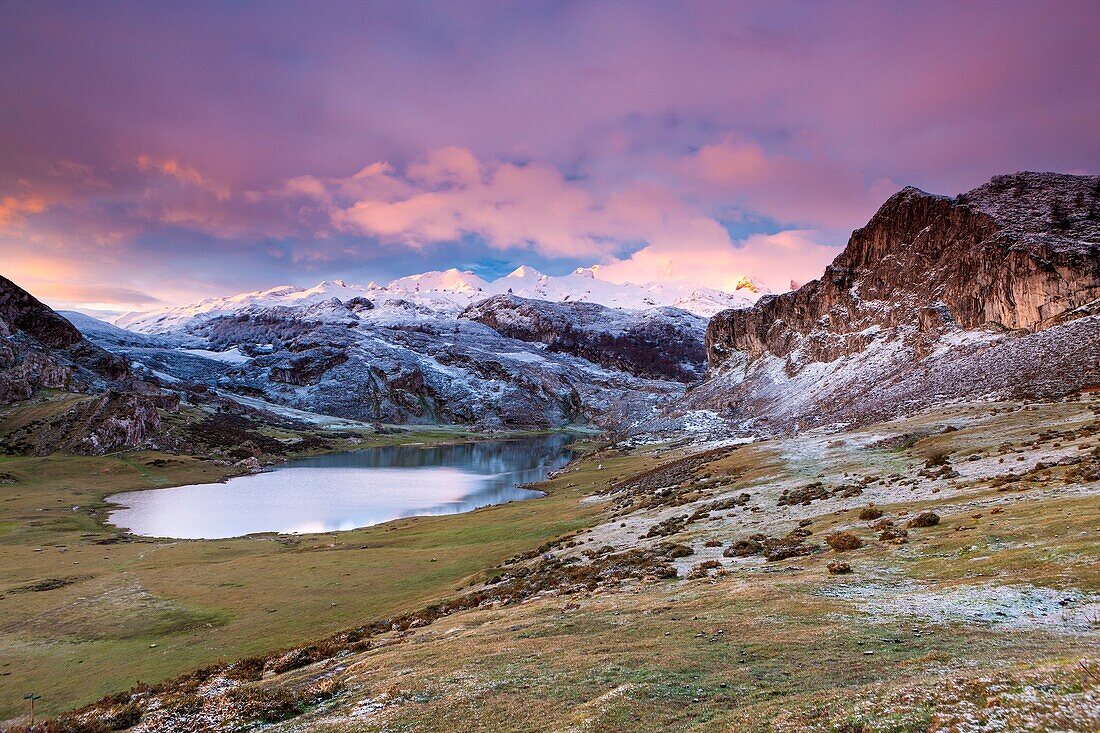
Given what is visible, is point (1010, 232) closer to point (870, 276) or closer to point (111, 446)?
point (870, 276)

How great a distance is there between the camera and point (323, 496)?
321 feet

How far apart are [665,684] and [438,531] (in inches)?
1957

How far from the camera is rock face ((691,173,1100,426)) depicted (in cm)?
8500

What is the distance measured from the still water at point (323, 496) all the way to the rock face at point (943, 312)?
6376cm

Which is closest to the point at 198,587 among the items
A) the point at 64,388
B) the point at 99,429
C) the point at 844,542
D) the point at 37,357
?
the point at 844,542

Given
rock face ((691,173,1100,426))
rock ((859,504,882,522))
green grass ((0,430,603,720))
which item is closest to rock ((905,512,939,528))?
rock ((859,504,882,522))

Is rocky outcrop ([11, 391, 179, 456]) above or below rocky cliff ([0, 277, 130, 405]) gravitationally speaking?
below

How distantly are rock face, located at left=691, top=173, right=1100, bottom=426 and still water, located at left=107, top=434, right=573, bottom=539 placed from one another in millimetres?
63757

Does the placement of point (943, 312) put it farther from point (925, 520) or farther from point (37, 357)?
point (37, 357)

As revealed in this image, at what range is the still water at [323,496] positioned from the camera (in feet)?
247

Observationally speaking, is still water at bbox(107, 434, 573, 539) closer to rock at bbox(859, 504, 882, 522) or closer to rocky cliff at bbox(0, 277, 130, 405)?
rock at bbox(859, 504, 882, 522)

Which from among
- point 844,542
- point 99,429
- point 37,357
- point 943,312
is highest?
point 943,312

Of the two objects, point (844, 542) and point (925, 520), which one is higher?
point (925, 520)

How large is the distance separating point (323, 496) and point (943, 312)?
414ft
